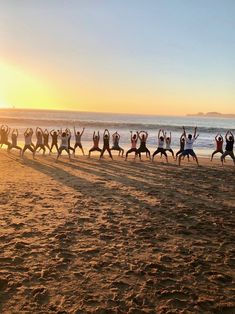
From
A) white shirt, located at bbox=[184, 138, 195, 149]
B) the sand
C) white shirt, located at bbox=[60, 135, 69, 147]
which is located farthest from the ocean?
the sand

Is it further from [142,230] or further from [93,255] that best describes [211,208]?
[93,255]

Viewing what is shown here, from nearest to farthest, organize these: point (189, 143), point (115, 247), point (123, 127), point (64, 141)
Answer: point (115, 247), point (189, 143), point (64, 141), point (123, 127)

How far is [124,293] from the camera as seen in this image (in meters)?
4.51

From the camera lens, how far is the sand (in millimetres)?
4363

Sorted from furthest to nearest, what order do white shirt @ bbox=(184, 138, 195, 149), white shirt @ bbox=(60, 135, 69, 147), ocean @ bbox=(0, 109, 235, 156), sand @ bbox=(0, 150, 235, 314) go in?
ocean @ bbox=(0, 109, 235, 156), white shirt @ bbox=(60, 135, 69, 147), white shirt @ bbox=(184, 138, 195, 149), sand @ bbox=(0, 150, 235, 314)

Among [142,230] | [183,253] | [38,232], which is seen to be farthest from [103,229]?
[183,253]

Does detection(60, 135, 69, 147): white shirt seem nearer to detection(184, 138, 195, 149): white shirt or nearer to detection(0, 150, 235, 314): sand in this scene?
detection(184, 138, 195, 149): white shirt

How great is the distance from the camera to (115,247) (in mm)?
5980

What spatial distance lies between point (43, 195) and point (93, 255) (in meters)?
4.17

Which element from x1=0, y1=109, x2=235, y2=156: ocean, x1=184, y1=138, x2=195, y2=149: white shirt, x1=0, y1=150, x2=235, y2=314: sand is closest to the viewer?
x1=0, y1=150, x2=235, y2=314: sand

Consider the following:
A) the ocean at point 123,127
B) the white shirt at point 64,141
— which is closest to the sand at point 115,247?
the white shirt at point 64,141

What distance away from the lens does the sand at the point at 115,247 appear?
4.36m

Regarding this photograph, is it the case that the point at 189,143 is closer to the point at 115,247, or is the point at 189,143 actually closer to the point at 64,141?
the point at 64,141

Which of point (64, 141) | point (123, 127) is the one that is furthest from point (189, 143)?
point (123, 127)
